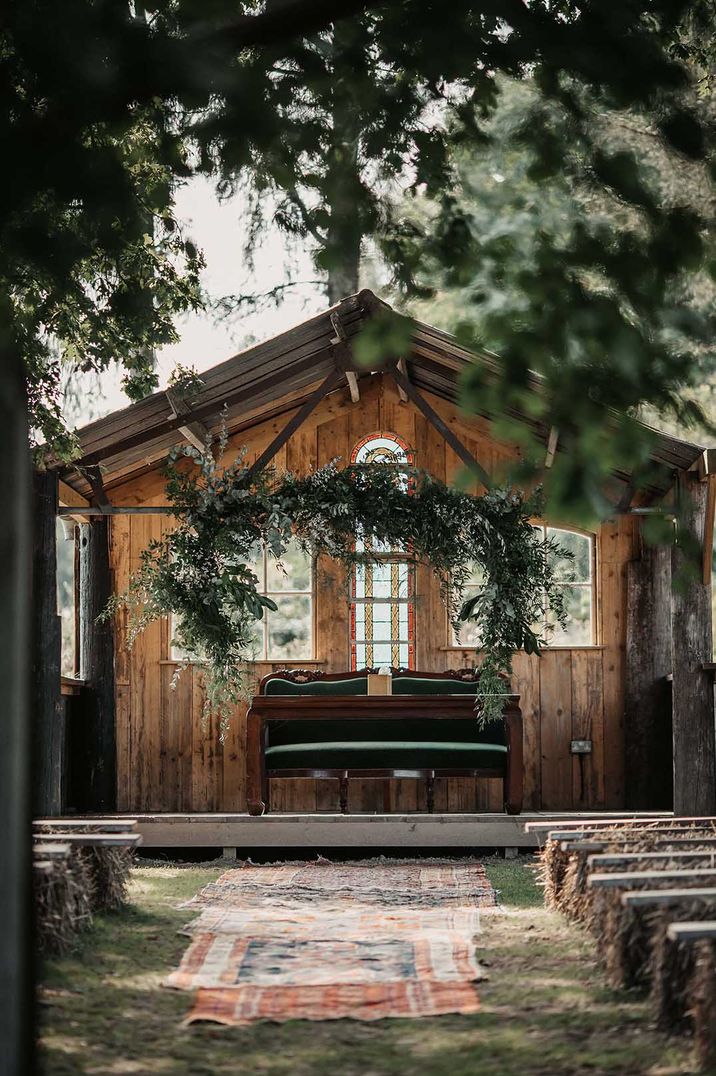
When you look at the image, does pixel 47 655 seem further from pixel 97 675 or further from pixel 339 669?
pixel 339 669

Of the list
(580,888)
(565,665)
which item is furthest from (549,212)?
(565,665)

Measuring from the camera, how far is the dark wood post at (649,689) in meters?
11.2

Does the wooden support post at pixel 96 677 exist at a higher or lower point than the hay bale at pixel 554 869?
higher

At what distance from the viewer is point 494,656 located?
958 centimetres

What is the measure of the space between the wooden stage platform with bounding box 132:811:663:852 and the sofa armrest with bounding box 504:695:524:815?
20cm

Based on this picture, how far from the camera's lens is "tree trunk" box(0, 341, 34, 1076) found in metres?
3.05

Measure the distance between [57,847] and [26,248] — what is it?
283 centimetres

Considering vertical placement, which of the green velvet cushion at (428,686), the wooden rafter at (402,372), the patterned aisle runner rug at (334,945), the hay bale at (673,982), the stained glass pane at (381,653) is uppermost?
the wooden rafter at (402,372)

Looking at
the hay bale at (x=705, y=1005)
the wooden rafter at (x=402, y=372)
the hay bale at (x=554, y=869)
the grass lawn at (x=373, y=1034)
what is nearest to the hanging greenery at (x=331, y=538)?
the wooden rafter at (x=402, y=372)

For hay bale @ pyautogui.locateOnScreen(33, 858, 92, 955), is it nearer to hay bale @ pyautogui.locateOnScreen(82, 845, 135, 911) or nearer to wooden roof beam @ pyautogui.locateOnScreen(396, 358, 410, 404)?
A: hay bale @ pyautogui.locateOnScreen(82, 845, 135, 911)

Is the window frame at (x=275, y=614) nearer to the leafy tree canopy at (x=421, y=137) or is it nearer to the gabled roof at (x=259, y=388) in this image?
the gabled roof at (x=259, y=388)

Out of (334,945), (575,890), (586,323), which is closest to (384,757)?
(575,890)

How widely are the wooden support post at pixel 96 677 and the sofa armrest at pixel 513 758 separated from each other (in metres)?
3.30

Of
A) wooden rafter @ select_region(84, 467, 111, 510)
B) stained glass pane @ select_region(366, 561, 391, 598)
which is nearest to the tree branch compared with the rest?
wooden rafter @ select_region(84, 467, 111, 510)
